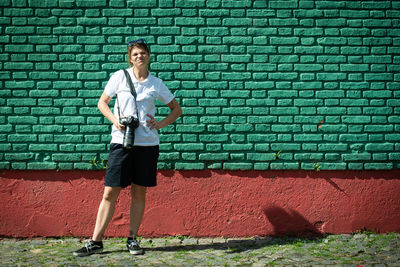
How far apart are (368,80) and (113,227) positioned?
3382mm

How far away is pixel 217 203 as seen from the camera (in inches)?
171

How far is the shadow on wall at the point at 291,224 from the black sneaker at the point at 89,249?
6.22ft

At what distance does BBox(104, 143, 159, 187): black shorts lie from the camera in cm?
365

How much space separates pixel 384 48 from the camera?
4.37 m

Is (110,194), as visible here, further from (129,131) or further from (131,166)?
(129,131)

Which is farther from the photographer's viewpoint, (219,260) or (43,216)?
(43,216)

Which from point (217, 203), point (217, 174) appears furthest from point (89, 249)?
point (217, 174)

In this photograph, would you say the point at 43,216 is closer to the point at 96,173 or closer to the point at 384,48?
the point at 96,173

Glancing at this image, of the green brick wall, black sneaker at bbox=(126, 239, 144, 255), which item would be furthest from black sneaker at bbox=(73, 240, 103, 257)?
the green brick wall

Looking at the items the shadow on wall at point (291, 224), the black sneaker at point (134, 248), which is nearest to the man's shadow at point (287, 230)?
the shadow on wall at point (291, 224)

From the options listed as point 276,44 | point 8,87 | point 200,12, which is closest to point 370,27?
point 276,44

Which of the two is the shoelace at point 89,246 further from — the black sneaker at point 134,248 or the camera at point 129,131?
the camera at point 129,131

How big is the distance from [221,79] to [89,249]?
2.29 m

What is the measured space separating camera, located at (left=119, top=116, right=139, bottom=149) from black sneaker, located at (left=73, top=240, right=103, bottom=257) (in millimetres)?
1084
